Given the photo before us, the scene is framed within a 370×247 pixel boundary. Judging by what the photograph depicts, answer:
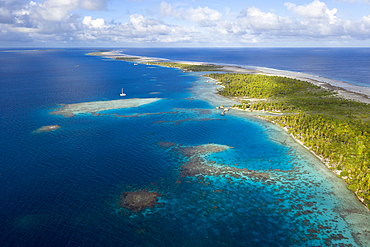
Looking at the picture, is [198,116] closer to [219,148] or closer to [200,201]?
[219,148]

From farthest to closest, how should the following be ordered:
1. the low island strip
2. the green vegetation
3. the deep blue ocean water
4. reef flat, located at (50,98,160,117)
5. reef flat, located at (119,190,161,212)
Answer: reef flat, located at (50,98,160,117) → the low island strip → the green vegetation → reef flat, located at (119,190,161,212) → the deep blue ocean water

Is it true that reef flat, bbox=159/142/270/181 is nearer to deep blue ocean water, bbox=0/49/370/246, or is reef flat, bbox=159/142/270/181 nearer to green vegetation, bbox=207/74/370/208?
deep blue ocean water, bbox=0/49/370/246

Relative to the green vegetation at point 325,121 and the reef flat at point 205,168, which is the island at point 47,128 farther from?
the green vegetation at point 325,121

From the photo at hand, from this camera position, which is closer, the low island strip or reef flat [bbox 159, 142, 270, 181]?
reef flat [bbox 159, 142, 270, 181]

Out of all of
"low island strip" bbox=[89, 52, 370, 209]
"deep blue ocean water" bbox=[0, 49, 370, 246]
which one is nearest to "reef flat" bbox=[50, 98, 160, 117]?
"deep blue ocean water" bbox=[0, 49, 370, 246]

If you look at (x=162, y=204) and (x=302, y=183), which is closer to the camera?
(x=162, y=204)

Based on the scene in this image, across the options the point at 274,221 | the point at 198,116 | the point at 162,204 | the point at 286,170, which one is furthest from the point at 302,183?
the point at 198,116

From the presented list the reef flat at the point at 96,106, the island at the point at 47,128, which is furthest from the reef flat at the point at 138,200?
the reef flat at the point at 96,106
